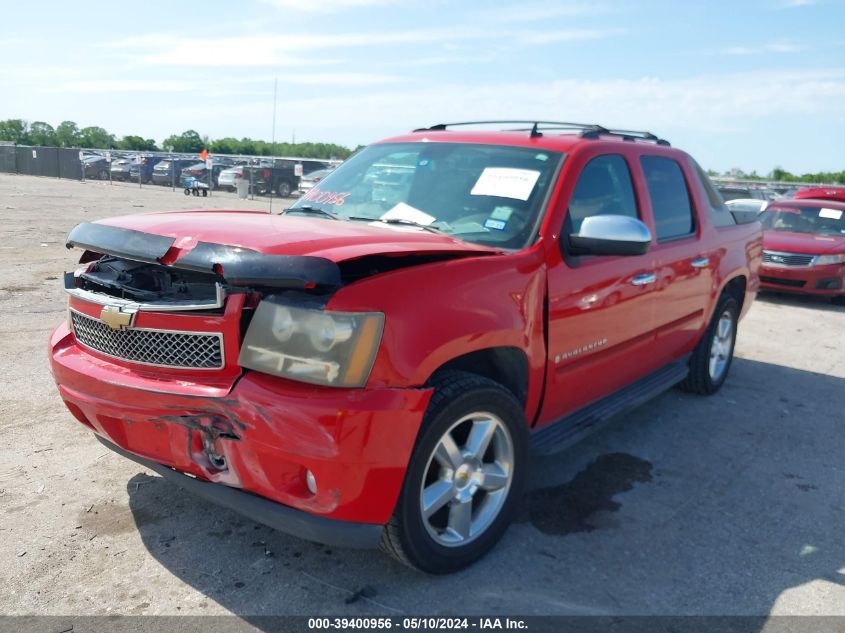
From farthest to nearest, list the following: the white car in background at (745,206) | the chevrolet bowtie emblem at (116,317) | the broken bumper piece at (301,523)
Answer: the white car in background at (745,206)
the chevrolet bowtie emblem at (116,317)
the broken bumper piece at (301,523)

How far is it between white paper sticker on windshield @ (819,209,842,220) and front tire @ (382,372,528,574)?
1015 cm

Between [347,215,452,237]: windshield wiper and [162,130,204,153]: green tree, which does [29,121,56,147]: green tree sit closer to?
[162,130,204,153]: green tree

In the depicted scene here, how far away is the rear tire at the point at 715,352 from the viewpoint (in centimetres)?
547

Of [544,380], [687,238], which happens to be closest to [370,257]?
[544,380]

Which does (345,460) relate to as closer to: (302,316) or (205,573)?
(302,316)

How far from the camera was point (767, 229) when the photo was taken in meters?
11.5

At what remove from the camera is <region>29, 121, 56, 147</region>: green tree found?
6462 cm

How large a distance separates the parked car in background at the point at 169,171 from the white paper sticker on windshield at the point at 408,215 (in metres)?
33.2

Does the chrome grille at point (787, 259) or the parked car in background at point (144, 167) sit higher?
the parked car in background at point (144, 167)

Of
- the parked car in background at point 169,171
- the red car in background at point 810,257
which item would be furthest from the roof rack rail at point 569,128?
the parked car in background at point 169,171

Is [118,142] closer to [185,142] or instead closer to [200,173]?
[185,142]

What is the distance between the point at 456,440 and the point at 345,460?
72cm

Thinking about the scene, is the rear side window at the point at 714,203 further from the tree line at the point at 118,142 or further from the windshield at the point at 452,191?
the tree line at the point at 118,142

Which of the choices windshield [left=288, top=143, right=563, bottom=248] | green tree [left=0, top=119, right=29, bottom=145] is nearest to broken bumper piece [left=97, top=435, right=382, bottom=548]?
windshield [left=288, top=143, right=563, bottom=248]
